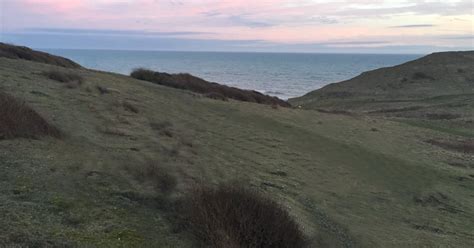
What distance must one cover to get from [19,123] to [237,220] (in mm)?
6911

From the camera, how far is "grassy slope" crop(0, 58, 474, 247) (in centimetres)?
960

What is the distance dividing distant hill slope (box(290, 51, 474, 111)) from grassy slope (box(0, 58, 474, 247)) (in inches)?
1050

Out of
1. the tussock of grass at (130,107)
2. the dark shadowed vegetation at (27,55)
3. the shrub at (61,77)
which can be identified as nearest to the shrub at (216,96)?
the shrub at (61,77)

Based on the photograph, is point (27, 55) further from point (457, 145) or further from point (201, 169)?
point (457, 145)

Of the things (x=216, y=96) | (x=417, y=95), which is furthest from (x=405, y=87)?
(x=216, y=96)

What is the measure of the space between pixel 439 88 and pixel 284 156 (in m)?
48.1

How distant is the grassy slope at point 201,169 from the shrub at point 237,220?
0.55 meters

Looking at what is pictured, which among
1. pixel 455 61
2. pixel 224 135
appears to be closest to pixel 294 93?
pixel 455 61

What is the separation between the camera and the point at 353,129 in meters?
28.6

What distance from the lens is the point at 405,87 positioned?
6544cm

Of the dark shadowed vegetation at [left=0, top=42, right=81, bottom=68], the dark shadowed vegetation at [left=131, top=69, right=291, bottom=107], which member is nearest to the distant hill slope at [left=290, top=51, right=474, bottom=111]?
the dark shadowed vegetation at [left=131, top=69, right=291, bottom=107]

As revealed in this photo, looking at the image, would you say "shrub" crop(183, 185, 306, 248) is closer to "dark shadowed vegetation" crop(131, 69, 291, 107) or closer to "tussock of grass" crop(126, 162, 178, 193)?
"tussock of grass" crop(126, 162, 178, 193)

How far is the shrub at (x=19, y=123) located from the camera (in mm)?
12914

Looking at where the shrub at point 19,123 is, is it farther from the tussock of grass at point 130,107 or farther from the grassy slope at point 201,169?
the tussock of grass at point 130,107
